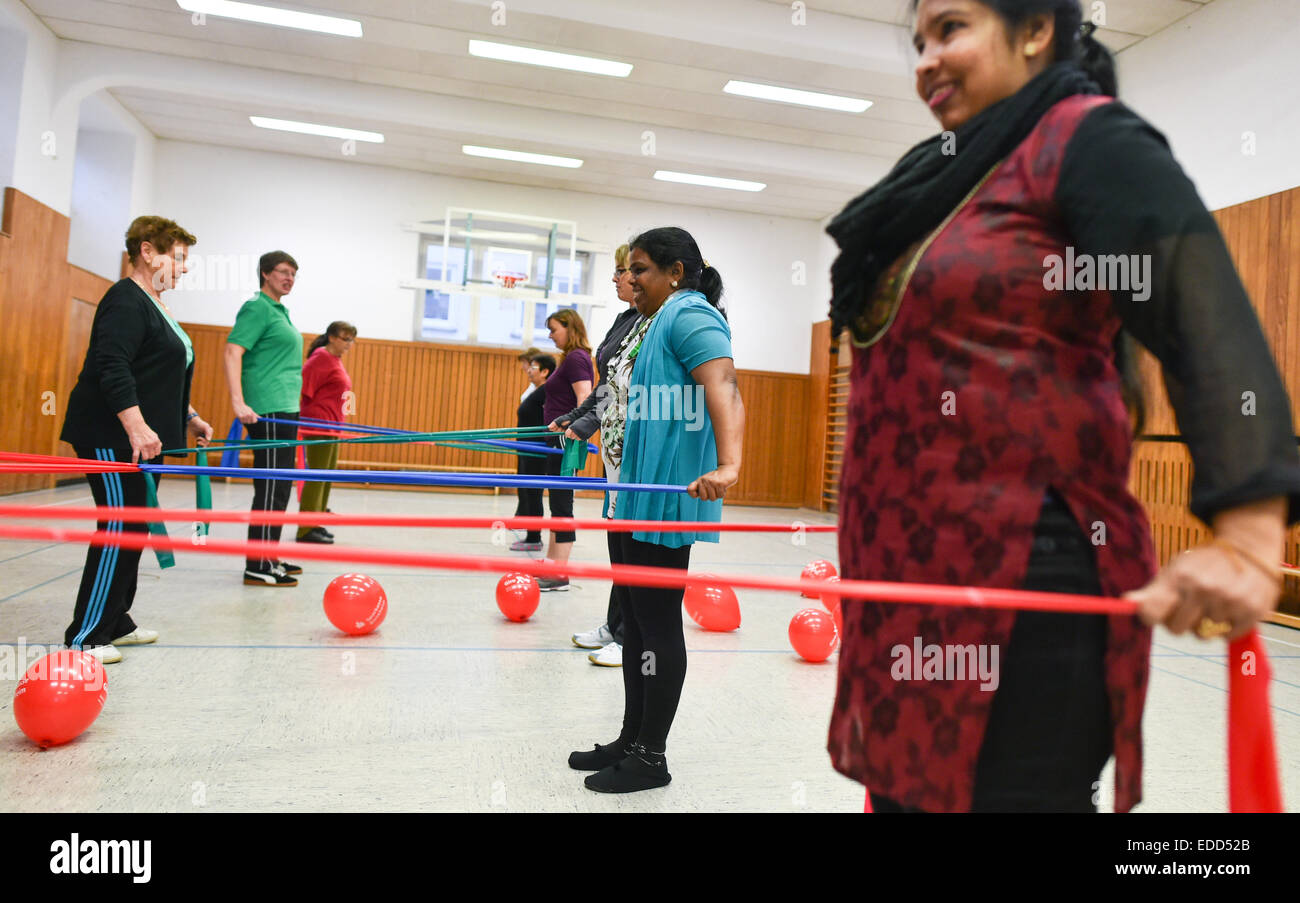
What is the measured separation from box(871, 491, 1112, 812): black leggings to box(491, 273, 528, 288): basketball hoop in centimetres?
1091

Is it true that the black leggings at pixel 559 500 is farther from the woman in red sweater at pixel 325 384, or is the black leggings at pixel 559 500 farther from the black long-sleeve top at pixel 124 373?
the black long-sleeve top at pixel 124 373

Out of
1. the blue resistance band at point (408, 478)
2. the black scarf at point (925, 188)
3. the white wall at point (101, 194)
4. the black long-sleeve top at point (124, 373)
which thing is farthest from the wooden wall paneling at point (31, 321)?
the black scarf at point (925, 188)

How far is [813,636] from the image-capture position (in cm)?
A: 356

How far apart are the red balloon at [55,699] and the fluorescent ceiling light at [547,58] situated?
7187 millimetres

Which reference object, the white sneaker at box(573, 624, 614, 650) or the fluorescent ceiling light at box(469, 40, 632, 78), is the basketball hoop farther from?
the white sneaker at box(573, 624, 614, 650)

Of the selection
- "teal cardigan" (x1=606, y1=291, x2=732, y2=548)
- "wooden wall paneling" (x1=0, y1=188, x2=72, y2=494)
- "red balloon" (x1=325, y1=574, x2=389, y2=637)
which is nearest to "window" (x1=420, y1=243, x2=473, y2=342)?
"wooden wall paneling" (x1=0, y1=188, x2=72, y2=494)

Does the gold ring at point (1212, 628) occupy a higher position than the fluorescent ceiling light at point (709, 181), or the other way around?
the fluorescent ceiling light at point (709, 181)

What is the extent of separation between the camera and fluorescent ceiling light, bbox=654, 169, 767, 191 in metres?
11.0

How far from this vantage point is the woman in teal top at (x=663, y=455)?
2166 mm

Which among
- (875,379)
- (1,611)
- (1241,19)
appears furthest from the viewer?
(1241,19)

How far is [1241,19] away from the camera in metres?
6.02
